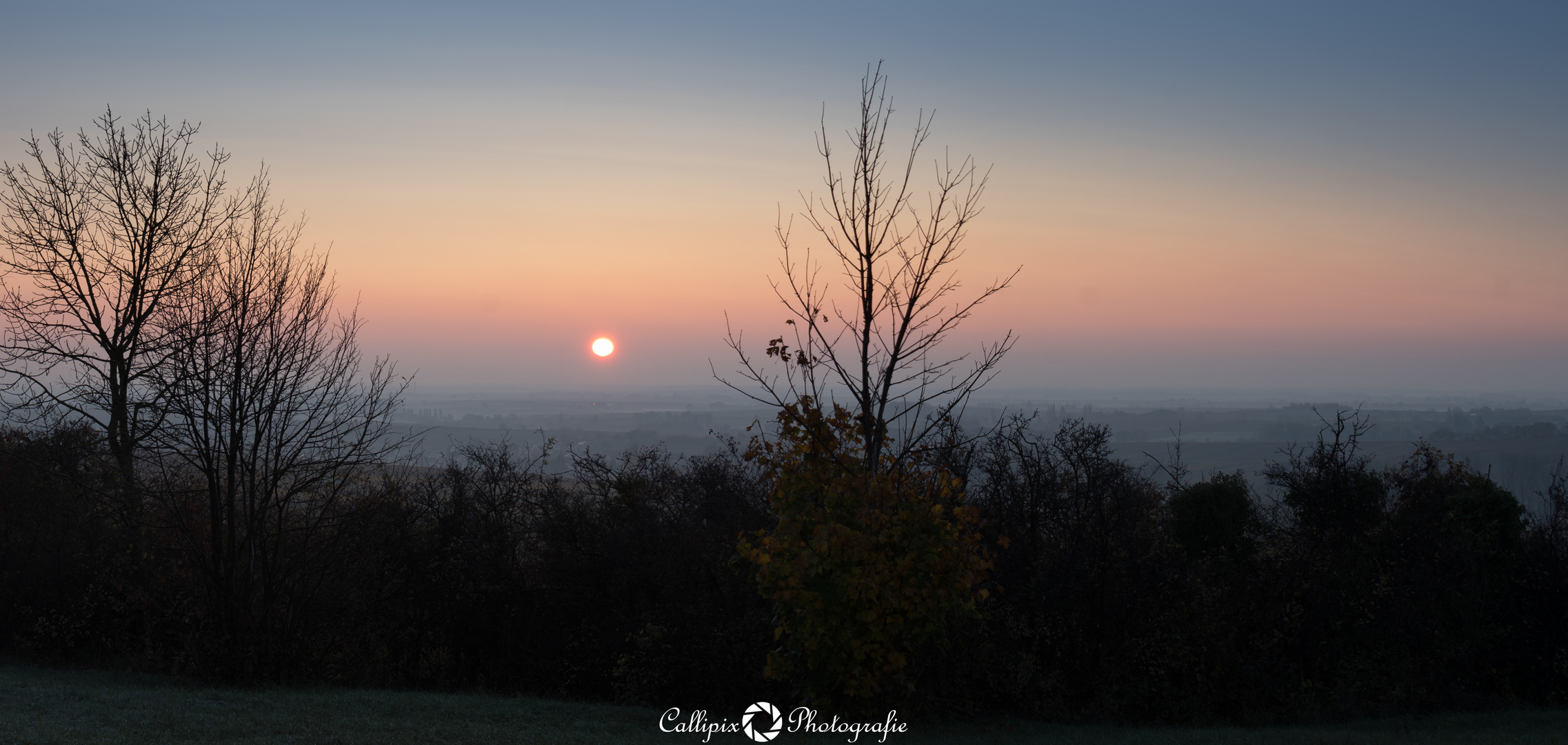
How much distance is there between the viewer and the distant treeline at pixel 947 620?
42.9 feet

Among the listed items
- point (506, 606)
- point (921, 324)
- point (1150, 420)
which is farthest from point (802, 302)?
point (1150, 420)

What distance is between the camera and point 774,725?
10.2 meters

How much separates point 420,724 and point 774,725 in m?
3.91

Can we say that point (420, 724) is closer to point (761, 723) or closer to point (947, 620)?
point (761, 723)

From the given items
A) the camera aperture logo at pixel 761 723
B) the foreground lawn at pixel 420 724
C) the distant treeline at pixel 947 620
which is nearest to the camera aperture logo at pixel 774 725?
the camera aperture logo at pixel 761 723

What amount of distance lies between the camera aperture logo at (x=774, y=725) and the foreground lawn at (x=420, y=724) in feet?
0.35

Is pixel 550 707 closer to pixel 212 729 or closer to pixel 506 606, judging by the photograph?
pixel 212 729

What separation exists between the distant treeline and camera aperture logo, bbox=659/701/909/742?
0.92m

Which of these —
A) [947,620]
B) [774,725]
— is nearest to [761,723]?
[774,725]

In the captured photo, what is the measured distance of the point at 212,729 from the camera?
8570mm

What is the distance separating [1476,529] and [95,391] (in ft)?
89.4

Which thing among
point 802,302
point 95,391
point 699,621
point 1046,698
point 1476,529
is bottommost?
point 1046,698

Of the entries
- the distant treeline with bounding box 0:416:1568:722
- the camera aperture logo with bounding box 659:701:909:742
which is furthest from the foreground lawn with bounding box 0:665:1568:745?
the distant treeline with bounding box 0:416:1568:722

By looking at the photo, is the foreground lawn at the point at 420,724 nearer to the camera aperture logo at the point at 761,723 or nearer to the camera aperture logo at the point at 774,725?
the camera aperture logo at the point at 774,725
